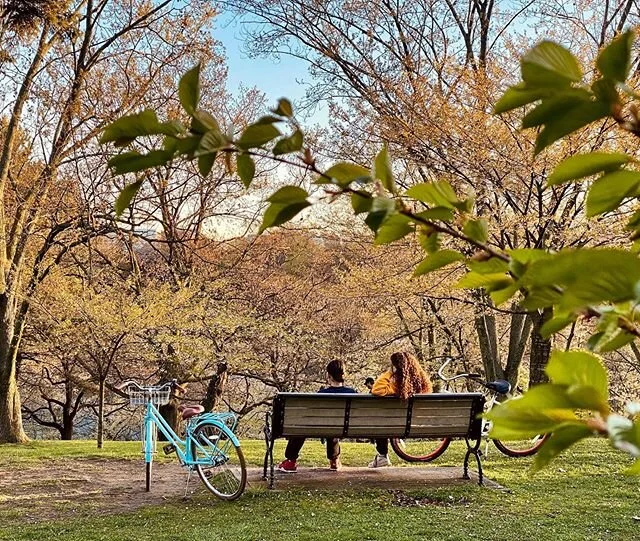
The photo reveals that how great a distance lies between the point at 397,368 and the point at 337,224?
7.63 meters

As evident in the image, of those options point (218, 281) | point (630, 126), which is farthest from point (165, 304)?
point (630, 126)

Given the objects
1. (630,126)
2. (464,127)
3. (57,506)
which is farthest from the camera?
(464,127)

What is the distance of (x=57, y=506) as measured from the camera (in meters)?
5.74

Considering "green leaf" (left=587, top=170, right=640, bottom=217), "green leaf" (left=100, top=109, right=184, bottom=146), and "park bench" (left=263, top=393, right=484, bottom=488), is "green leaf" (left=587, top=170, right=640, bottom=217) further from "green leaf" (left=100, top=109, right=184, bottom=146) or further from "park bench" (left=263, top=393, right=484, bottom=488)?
"park bench" (left=263, top=393, right=484, bottom=488)

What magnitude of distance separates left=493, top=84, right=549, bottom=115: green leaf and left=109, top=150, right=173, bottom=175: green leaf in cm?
25

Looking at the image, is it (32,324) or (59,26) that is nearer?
(59,26)

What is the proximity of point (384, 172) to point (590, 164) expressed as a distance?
0.50 ft

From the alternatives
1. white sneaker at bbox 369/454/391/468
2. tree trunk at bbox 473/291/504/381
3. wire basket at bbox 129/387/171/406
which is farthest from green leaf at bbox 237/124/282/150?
tree trunk at bbox 473/291/504/381

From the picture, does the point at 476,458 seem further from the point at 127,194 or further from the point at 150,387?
the point at 127,194

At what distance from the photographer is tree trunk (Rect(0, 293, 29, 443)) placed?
11.1 metres

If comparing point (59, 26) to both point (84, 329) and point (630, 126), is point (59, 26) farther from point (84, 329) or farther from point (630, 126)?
point (630, 126)

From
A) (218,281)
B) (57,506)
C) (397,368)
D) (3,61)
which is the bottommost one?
(57,506)

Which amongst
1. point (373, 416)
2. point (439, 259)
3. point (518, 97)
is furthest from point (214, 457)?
point (518, 97)

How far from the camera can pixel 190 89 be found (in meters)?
0.44
